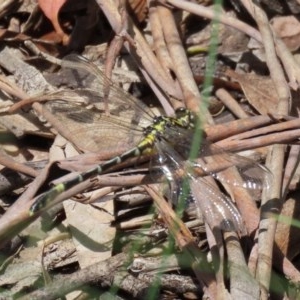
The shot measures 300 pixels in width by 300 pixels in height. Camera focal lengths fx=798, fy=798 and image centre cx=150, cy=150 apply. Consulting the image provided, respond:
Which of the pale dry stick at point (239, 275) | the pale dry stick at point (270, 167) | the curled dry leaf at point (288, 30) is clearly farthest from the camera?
the curled dry leaf at point (288, 30)

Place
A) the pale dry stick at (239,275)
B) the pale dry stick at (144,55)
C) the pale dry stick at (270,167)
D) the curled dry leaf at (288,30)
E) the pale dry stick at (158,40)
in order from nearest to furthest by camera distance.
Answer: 1. the pale dry stick at (239,275)
2. the pale dry stick at (270,167)
3. the pale dry stick at (144,55)
4. the pale dry stick at (158,40)
5. the curled dry leaf at (288,30)

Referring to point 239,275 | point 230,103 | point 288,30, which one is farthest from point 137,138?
point 288,30

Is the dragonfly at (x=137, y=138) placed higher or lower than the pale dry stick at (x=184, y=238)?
higher

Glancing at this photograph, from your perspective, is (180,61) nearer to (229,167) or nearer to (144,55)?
(144,55)

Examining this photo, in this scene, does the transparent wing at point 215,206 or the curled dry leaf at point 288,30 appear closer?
the transparent wing at point 215,206

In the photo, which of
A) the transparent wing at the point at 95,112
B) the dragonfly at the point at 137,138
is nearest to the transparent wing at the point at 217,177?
the dragonfly at the point at 137,138

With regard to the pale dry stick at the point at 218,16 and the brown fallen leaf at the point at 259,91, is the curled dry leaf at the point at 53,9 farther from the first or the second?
the brown fallen leaf at the point at 259,91

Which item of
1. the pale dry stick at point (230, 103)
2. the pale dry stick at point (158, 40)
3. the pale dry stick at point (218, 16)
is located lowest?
the pale dry stick at point (230, 103)

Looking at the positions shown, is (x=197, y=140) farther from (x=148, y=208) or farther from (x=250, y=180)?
(x=148, y=208)

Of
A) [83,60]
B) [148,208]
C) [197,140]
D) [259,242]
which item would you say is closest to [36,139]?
[83,60]
